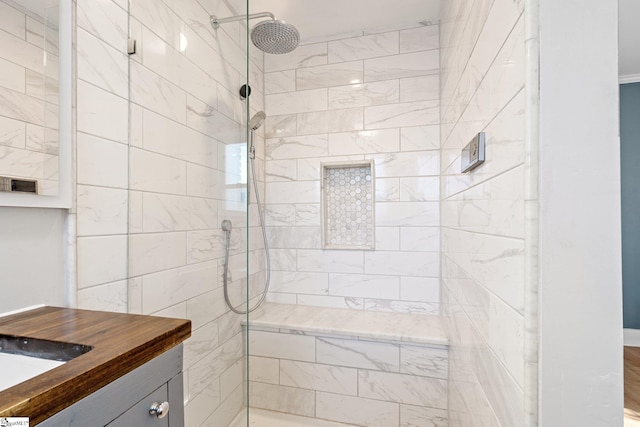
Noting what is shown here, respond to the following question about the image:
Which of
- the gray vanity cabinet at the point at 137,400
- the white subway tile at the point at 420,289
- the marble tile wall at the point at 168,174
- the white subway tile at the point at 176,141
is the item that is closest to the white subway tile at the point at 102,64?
the marble tile wall at the point at 168,174

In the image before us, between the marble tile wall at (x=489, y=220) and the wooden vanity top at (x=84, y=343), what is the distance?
79 centimetres

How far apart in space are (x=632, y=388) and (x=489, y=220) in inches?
106

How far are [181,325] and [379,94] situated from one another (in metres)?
2.11

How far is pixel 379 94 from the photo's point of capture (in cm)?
233

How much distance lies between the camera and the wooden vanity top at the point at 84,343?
0.44m

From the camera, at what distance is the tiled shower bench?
1.81 m

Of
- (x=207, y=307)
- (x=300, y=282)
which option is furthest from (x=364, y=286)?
(x=207, y=307)

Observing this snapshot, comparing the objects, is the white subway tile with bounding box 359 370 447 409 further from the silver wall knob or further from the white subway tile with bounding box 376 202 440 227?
the silver wall knob

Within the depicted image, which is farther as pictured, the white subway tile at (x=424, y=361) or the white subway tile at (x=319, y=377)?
the white subway tile at (x=319, y=377)

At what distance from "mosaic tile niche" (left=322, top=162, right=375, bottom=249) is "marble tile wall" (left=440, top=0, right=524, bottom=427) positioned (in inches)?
34.8

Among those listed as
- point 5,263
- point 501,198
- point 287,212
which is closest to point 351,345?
point 287,212

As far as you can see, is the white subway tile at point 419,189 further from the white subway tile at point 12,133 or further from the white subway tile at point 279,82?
the white subway tile at point 12,133

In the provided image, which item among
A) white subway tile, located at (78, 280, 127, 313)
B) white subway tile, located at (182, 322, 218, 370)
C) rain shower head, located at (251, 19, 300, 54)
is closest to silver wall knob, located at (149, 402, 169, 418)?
white subway tile, located at (78, 280, 127, 313)

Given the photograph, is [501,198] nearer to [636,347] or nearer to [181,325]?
[181,325]
